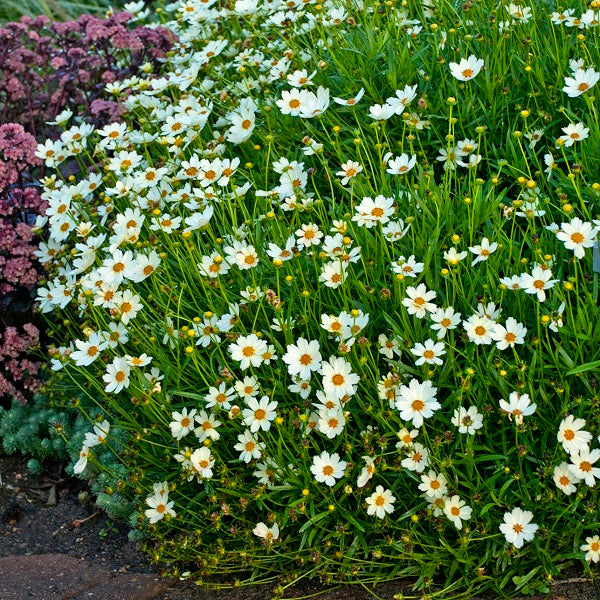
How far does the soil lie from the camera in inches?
104

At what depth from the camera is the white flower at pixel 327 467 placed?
8.34 feet

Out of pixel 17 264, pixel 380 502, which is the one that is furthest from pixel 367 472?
pixel 17 264

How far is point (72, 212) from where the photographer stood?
3412mm

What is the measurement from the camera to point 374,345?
2.75m

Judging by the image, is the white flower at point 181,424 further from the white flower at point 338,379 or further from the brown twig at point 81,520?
the brown twig at point 81,520

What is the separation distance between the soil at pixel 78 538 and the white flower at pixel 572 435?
0.44 m

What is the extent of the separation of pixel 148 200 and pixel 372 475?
4.36ft

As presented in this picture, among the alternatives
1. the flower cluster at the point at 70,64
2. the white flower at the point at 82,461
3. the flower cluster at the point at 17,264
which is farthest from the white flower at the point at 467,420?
the flower cluster at the point at 70,64

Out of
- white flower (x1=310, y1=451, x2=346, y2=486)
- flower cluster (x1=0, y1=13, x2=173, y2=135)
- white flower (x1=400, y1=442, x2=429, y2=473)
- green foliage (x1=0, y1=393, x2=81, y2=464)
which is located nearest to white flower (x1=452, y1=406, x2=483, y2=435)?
white flower (x1=400, y1=442, x2=429, y2=473)

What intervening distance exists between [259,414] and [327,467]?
0.25 m

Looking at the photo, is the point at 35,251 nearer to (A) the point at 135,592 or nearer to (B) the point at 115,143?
(B) the point at 115,143

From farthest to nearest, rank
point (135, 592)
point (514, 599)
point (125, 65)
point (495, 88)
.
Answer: point (125, 65) < point (495, 88) < point (135, 592) < point (514, 599)

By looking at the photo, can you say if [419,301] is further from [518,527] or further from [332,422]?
[518,527]

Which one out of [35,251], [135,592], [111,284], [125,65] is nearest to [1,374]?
[35,251]
